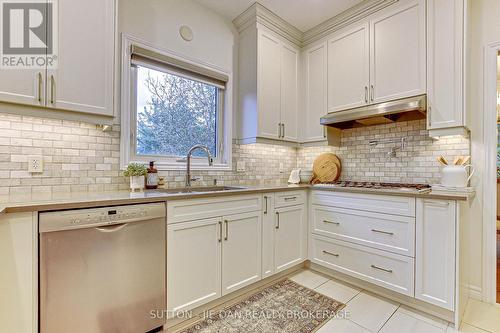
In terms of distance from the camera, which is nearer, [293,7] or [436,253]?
[436,253]

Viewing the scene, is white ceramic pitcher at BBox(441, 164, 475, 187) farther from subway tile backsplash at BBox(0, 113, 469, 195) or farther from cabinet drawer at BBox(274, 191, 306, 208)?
cabinet drawer at BBox(274, 191, 306, 208)

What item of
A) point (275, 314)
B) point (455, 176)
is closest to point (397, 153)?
point (455, 176)

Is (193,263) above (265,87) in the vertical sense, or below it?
below

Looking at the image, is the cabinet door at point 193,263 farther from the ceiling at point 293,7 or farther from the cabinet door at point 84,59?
the ceiling at point 293,7

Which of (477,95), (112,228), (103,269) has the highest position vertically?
(477,95)

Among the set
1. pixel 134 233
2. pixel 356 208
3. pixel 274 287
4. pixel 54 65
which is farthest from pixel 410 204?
pixel 54 65

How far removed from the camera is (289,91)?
9.41 ft

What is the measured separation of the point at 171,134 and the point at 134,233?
1128mm

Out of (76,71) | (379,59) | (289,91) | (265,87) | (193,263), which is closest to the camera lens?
(76,71)

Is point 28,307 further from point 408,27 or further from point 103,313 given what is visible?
point 408,27

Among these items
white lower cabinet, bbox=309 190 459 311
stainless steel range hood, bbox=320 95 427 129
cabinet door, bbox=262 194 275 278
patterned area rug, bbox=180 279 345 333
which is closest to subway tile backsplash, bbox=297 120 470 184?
stainless steel range hood, bbox=320 95 427 129

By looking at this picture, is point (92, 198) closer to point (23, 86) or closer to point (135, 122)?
point (23, 86)

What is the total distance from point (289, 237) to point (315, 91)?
1.72m

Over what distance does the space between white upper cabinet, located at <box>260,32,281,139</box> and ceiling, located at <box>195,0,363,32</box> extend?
0.27 m
